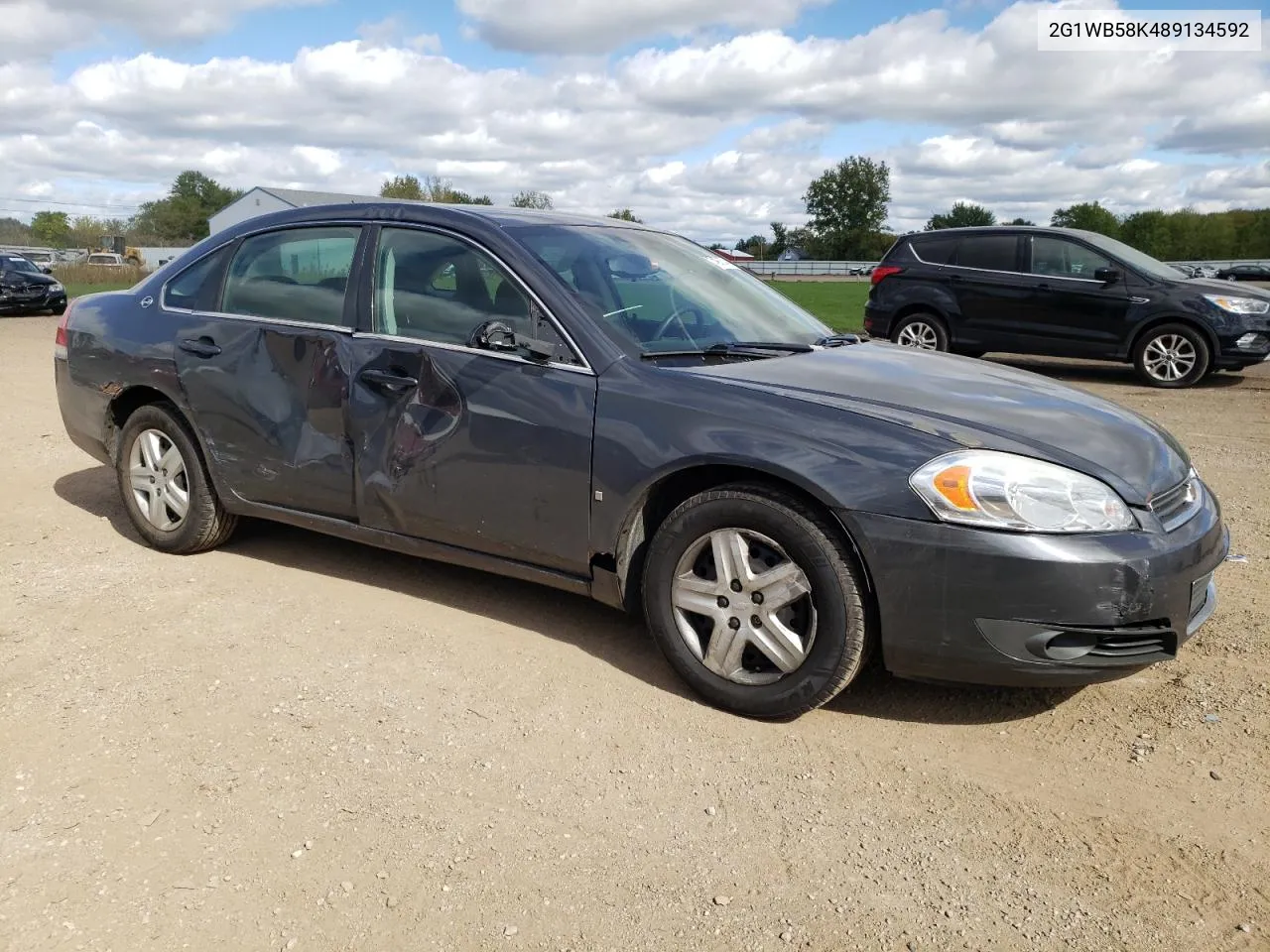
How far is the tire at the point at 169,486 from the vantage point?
5035 millimetres

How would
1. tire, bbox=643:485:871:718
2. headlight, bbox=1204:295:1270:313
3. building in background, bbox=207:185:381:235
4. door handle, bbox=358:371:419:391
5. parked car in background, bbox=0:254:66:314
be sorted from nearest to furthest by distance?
1. tire, bbox=643:485:871:718
2. door handle, bbox=358:371:419:391
3. headlight, bbox=1204:295:1270:313
4. parked car in background, bbox=0:254:66:314
5. building in background, bbox=207:185:381:235

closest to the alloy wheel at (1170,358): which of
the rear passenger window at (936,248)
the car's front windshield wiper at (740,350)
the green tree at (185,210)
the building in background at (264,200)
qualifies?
the rear passenger window at (936,248)

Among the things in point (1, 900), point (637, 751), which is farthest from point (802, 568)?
point (1, 900)

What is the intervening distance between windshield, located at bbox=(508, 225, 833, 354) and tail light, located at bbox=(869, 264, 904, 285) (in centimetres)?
903

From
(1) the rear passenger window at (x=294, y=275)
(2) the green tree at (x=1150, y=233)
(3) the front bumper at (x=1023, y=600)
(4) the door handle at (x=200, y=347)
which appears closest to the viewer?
(3) the front bumper at (x=1023, y=600)

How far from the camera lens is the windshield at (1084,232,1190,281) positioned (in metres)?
11.9

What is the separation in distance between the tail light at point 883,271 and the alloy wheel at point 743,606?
1048 centimetres

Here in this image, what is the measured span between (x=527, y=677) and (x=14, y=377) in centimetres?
1043

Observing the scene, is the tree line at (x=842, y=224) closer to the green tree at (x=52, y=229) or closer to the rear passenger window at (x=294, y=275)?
the green tree at (x=52, y=229)

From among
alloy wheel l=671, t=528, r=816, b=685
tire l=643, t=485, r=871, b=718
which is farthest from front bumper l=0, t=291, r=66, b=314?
alloy wheel l=671, t=528, r=816, b=685

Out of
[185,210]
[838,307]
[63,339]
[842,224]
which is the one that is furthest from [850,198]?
[63,339]

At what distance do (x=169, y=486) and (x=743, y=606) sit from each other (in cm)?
308

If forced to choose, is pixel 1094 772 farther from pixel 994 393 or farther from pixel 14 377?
pixel 14 377

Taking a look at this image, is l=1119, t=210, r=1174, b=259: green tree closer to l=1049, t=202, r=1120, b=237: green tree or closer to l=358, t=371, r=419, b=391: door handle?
l=1049, t=202, r=1120, b=237: green tree
